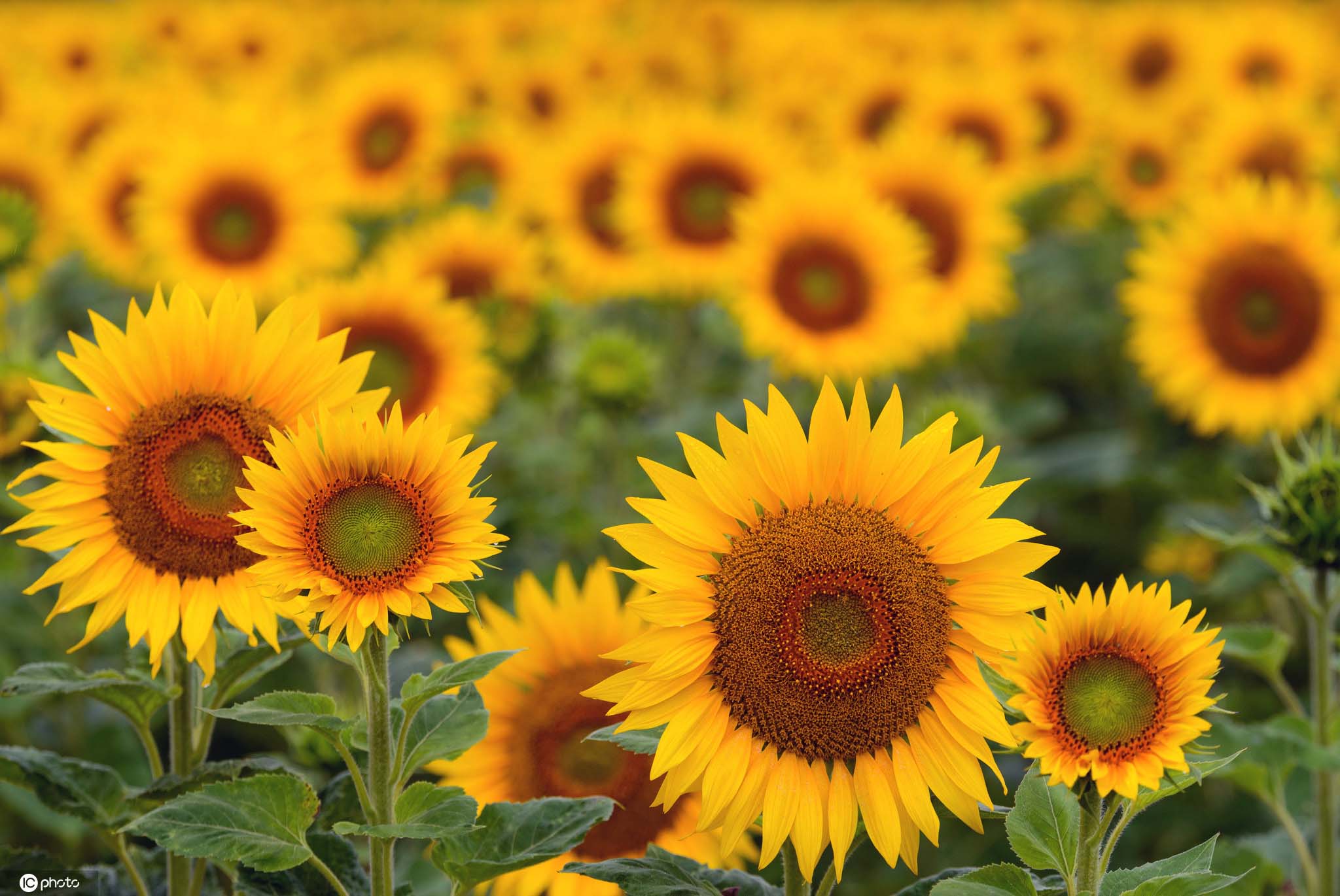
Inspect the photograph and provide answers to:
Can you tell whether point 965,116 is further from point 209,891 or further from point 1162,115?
point 209,891

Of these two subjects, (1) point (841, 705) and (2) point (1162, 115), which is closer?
(1) point (841, 705)

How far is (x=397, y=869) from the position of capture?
2799mm

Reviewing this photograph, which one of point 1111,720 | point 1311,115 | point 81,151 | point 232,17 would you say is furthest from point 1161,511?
point 232,17

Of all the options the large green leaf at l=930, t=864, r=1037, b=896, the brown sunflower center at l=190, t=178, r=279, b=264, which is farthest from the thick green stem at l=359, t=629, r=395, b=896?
the brown sunflower center at l=190, t=178, r=279, b=264

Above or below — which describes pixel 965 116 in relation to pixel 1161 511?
above

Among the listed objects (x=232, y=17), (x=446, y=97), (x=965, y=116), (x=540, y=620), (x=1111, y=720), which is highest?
(x=232, y=17)

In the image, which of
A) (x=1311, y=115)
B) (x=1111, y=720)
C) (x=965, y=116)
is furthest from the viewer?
(x=965, y=116)

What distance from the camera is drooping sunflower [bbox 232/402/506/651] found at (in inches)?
61.5

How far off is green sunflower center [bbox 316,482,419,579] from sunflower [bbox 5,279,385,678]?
0.17 meters

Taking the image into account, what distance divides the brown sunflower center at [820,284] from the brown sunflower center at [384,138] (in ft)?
6.12

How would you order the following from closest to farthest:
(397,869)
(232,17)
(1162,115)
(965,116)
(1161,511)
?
(397,869) < (1161,511) < (965,116) < (1162,115) < (232,17)

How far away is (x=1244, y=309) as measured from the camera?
13.9 feet

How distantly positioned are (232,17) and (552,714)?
615 centimetres

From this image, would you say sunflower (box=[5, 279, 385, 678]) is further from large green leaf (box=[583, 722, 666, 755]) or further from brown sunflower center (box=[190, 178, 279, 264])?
brown sunflower center (box=[190, 178, 279, 264])
